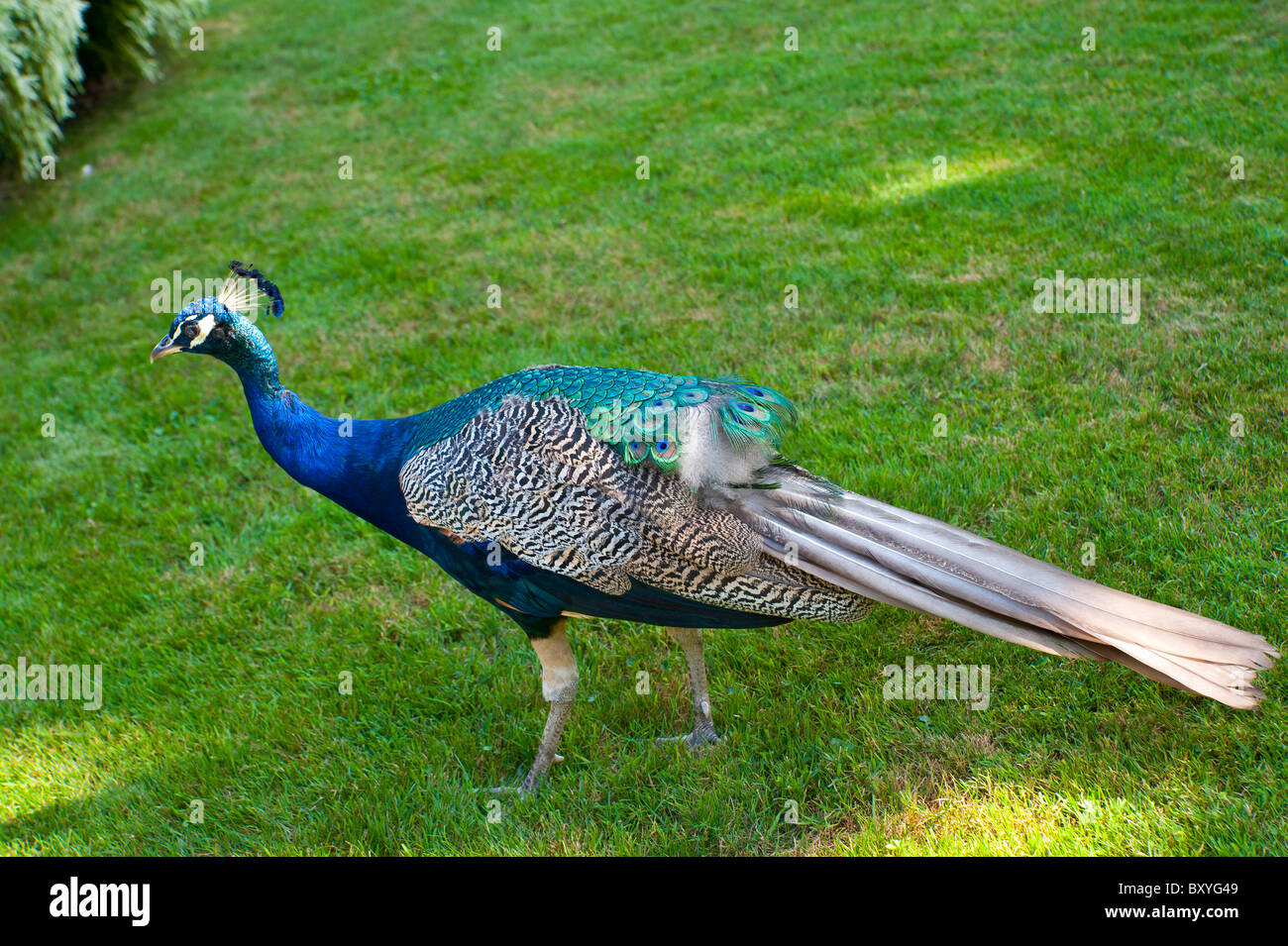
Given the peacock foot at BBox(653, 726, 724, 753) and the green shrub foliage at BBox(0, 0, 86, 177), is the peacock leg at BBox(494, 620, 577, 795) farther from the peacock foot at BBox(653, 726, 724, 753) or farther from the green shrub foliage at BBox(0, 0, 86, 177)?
the green shrub foliage at BBox(0, 0, 86, 177)

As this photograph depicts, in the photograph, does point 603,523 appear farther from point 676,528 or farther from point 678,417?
point 678,417

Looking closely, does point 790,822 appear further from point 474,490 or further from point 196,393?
point 196,393

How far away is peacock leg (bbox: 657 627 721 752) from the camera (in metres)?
3.68

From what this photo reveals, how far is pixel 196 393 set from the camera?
6.46 m

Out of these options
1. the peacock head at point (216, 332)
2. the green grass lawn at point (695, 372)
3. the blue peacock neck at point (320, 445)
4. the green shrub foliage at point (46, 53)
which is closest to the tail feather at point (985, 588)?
the green grass lawn at point (695, 372)

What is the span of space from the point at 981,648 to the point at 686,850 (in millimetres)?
1352

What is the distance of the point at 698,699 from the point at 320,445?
1.62 metres

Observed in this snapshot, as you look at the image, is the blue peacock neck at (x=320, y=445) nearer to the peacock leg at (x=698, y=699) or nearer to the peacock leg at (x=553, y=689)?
the peacock leg at (x=553, y=689)

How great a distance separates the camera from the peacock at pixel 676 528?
2.84 meters

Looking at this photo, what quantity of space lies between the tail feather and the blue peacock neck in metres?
1.19

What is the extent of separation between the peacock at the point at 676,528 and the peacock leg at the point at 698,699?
453 mm

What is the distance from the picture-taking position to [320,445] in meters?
3.53

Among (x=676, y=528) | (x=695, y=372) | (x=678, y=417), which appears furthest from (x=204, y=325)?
(x=695, y=372)
